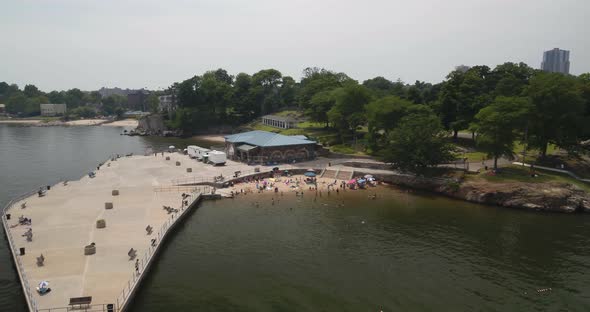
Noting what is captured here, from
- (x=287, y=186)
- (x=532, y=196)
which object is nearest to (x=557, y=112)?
(x=532, y=196)

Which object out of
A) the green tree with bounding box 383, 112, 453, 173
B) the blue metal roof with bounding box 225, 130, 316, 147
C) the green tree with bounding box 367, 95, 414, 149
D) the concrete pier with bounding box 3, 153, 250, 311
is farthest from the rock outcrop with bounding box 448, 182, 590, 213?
the concrete pier with bounding box 3, 153, 250, 311

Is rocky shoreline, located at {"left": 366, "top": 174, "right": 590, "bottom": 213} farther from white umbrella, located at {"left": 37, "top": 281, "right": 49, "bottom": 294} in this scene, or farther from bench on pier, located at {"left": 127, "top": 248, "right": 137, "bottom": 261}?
Answer: white umbrella, located at {"left": 37, "top": 281, "right": 49, "bottom": 294}

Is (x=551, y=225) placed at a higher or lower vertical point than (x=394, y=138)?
lower

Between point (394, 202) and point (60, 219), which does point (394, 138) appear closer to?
point (394, 202)

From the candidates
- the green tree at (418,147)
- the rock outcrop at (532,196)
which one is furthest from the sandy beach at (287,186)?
the rock outcrop at (532,196)

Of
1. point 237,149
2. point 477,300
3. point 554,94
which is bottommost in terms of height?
point 477,300

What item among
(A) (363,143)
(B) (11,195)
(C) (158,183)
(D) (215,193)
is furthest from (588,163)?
(B) (11,195)
